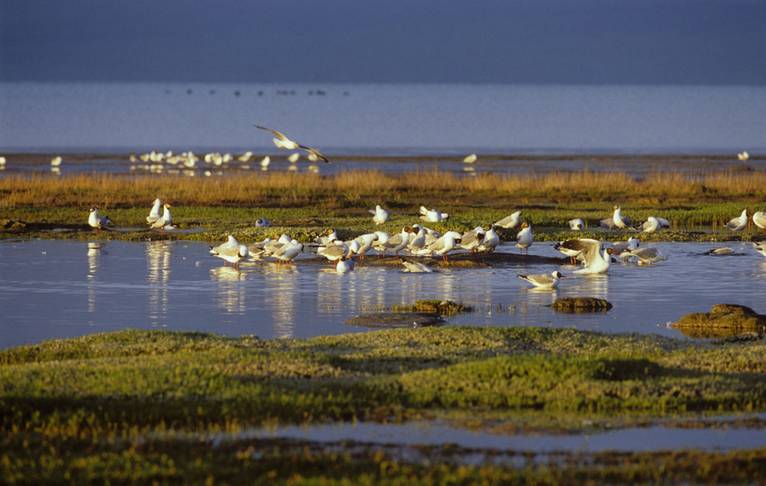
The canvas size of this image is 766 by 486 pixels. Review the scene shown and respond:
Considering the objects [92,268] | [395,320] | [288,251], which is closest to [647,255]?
[288,251]

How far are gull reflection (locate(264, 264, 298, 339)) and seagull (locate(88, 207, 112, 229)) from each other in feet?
30.1

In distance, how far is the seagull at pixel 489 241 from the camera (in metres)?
32.2

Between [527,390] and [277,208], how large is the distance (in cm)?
3218

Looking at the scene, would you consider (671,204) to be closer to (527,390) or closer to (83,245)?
(83,245)

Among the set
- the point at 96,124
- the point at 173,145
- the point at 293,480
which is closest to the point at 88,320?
the point at 293,480

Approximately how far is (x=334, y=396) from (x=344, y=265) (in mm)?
15246

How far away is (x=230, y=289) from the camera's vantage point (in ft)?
92.5

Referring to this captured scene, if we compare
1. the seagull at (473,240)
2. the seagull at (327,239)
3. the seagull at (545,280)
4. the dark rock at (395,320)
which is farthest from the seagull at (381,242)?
the dark rock at (395,320)

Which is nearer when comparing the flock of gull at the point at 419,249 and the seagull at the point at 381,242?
the flock of gull at the point at 419,249

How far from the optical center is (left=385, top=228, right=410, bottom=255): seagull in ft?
107

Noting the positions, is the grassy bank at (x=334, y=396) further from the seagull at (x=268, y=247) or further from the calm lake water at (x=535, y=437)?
the seagull at (x=268, y=247)

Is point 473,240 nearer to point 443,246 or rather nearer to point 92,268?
point 443,246

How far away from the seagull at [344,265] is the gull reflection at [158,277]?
379cm

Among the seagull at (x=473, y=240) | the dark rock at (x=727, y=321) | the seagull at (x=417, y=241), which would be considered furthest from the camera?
the seagull at (x=473, y=240)
